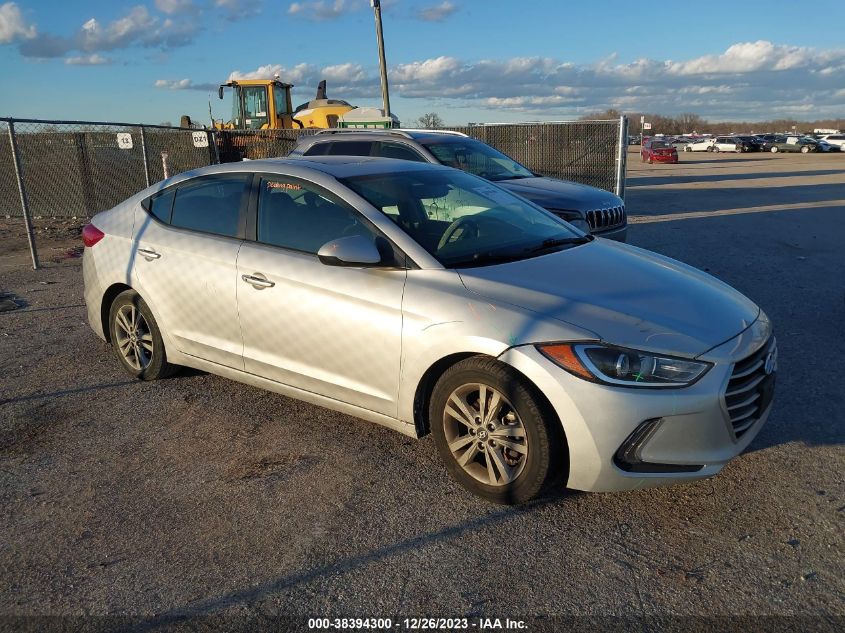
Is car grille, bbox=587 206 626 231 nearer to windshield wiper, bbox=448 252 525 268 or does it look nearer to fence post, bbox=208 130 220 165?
windshield wiper, bbox=448 252 525 268

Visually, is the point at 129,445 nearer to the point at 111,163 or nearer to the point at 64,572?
the point at 64,572

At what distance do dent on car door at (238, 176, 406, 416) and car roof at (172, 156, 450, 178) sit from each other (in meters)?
0.15

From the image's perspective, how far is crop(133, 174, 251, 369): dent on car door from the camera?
4.74m

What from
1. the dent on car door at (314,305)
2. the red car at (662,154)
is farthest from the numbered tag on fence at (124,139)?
the red car at (662,154)

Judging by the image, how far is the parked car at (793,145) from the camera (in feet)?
184

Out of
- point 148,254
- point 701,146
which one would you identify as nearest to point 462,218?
point 148,254

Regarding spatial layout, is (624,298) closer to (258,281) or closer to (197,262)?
(258,281)

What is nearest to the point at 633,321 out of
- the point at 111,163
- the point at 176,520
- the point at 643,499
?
the point at 643,499

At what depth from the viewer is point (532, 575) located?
3.13m

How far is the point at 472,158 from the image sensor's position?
10.0 meters

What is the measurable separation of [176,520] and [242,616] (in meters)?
0.89

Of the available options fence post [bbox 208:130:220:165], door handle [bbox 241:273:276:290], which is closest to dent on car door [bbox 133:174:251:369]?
door handle [bbox 241:273:276:290]

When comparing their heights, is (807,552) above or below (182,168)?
below

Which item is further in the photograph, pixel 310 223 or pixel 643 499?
pixel 310 223
